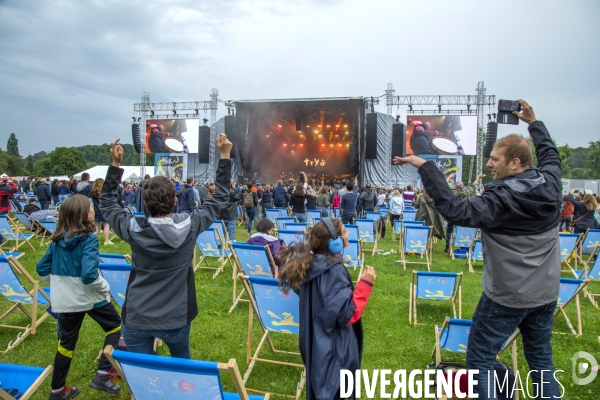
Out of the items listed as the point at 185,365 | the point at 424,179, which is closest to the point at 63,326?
the point at 185,365

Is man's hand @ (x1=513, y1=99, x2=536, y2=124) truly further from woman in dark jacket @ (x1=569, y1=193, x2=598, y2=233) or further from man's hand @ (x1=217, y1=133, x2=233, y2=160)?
woman in dark jacket @ (x1=569, y1=193, x2=598, y2=233)

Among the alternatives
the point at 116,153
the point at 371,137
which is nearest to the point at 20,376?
the point at 116,153

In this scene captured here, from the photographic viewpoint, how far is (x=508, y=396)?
88.8 inches

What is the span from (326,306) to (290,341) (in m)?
2.04

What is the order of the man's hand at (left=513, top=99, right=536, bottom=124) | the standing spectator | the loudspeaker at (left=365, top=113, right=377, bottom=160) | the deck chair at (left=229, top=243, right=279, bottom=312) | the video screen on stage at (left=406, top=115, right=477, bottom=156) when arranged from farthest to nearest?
the video screen on stage at (left=406, top=115, right=477, bottom=156) → the loudspeaker at (left=365, top=113, right=377, bottom=160) → the standing spectator → the deck chair at (left=229, top=243, right=279, bottom=312) → the man's hand at (left=513, top=99, right=536, bottom=124)

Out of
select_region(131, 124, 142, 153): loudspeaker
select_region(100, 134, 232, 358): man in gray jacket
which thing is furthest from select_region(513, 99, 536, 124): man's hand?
select_region(131, 124, 142, 153): loudspeaker

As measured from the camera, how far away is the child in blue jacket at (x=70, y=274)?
241 centimetres

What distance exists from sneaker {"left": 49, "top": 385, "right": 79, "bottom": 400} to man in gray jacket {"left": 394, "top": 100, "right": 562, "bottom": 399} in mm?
2736

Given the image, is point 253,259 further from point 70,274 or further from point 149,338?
point 149,338

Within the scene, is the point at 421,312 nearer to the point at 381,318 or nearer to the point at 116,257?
the point at 381,318

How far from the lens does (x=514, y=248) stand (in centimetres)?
184

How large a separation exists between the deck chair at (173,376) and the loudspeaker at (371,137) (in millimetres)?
19390

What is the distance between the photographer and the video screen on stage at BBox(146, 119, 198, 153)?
24.3 meters

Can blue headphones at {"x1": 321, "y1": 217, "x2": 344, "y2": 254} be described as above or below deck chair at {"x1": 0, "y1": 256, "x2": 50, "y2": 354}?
above
